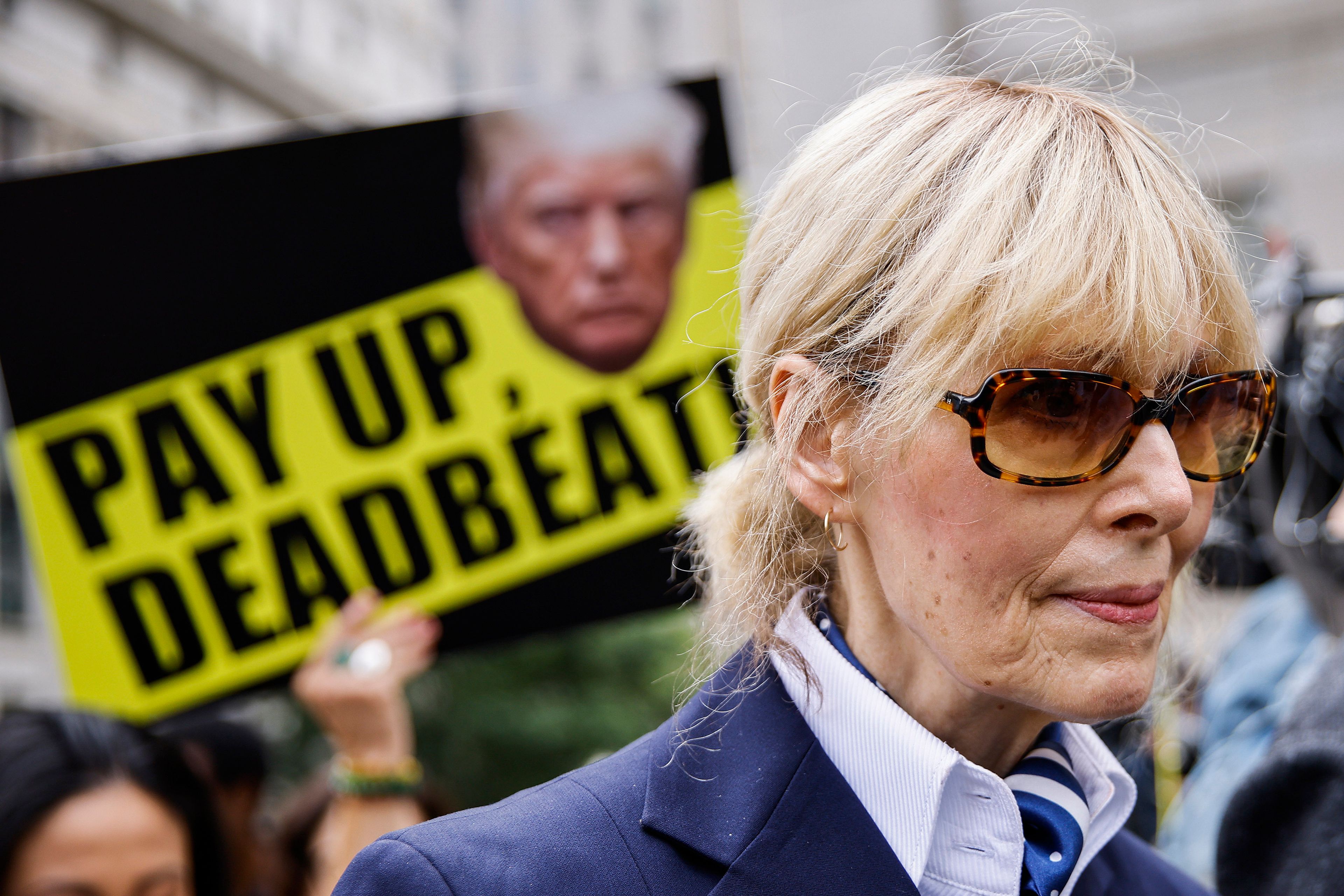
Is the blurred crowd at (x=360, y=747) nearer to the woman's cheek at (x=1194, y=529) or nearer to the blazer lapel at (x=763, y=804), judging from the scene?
the woman's cheek at (x=1194, y=529)

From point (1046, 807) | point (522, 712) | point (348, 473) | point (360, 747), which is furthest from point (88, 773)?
point (522, 712)

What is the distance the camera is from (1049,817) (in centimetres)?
139

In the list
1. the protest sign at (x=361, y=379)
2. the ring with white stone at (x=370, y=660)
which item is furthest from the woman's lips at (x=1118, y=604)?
the ring with white stone at (x=370, y=660)

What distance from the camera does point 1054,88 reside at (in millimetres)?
1450

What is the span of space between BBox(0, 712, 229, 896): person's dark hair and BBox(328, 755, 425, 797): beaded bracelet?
0.37 meters

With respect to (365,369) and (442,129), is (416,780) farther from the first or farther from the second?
(442,129)

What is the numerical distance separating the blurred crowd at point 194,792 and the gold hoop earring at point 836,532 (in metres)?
1.19

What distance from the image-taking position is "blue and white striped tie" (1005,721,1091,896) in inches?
53.3

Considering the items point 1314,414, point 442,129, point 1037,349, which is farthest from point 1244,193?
point 1037,349

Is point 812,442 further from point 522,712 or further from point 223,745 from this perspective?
point 522,712

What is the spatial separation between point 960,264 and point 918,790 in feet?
Result: 1.96

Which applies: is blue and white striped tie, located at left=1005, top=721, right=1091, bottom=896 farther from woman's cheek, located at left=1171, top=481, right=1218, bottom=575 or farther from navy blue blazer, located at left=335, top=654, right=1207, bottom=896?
woman's cheek, located at left=1171, top=481, right=1218, bottom=575

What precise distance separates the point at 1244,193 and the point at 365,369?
1117 centimetres

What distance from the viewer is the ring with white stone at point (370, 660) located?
7.97ft
